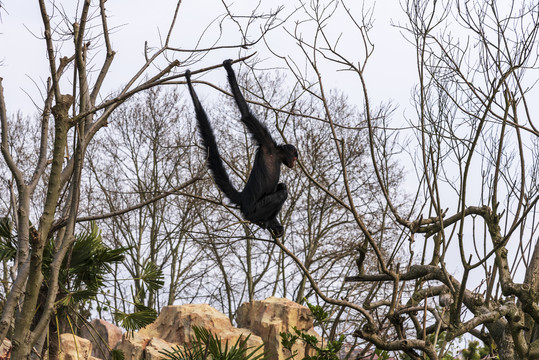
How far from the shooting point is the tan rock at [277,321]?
13992mm

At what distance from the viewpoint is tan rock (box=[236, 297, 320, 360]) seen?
551 inches

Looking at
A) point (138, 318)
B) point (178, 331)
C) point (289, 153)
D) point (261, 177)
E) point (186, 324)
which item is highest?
point (289, 153)

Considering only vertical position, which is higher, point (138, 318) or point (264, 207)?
point (264, 207)

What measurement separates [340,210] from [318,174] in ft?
6.23

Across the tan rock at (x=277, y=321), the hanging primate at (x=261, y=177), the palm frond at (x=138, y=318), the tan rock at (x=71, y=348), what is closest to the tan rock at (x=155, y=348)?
the tan rock at (x=71, y=348)

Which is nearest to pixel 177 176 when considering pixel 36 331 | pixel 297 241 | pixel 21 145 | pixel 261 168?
pixel 297 241

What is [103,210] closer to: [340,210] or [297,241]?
[297,241]

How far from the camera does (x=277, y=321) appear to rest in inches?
553

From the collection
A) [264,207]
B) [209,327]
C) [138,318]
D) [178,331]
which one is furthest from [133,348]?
→ [264,207]

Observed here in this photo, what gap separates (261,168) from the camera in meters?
6.47

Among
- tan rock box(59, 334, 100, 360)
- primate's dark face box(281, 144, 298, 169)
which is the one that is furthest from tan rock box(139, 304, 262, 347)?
primate's dark face box(281, 144, 298, 169)

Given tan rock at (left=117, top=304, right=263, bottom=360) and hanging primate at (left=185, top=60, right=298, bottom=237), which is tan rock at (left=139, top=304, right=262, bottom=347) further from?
hanging primate at (left=185, top=60, right=298, bottom=237)

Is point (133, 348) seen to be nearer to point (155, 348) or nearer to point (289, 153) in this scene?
point (155, 348)

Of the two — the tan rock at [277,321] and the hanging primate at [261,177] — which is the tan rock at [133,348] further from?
the hanging primate at [261,177]
